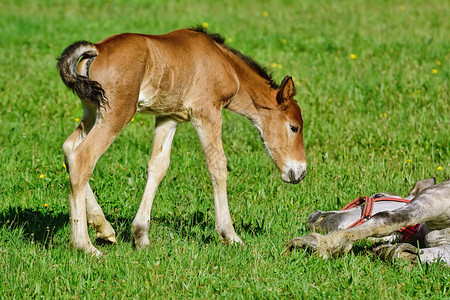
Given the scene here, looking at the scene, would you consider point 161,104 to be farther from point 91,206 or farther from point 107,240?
point 107,240

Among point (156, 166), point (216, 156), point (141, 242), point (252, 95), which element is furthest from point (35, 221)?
point (252, 95)

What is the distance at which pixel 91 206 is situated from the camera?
504 cm

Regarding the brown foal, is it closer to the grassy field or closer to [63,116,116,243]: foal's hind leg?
[63,116,116,243]: foal's hind leg

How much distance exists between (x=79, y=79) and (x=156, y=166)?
136cm

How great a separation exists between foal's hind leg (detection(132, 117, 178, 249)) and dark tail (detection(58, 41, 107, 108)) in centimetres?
107

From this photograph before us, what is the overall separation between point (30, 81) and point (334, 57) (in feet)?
16.0

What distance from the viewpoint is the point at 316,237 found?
15.1 ft

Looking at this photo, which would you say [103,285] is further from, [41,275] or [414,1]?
[414,1]

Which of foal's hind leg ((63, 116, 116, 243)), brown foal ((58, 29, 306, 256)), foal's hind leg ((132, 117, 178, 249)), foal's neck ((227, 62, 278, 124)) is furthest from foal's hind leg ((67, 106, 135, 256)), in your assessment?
foal's neck ((227, 62, 278, 124))

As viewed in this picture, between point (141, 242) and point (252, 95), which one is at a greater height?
point (252, 95)

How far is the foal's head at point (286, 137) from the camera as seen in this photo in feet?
18.6

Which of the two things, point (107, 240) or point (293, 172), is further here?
point (293, 172)

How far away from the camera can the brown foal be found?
15.1ft

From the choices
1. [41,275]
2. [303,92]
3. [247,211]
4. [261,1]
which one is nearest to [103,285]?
[41,275]
